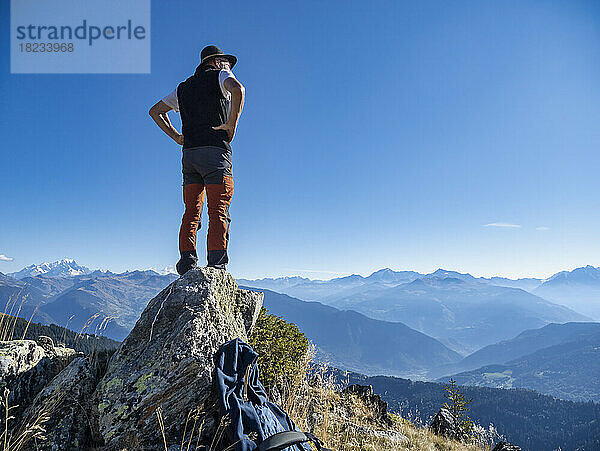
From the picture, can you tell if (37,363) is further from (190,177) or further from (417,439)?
(417,439)

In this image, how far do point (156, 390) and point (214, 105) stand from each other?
139 inches

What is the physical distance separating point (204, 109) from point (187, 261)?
6.98 ft

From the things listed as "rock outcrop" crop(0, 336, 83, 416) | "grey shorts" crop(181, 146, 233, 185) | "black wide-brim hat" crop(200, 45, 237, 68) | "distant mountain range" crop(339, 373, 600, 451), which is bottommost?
"distant mountain range" crop(339, 373, 600, 451)

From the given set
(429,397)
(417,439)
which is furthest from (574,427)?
(417,439)

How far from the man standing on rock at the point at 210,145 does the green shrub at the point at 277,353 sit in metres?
1.98

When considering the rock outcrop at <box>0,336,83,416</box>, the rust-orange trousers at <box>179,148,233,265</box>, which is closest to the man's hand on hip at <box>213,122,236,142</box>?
the rust-orange trousers at <box>179,148,233,265</box>

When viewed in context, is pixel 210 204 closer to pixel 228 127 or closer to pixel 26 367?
pixel 228 127

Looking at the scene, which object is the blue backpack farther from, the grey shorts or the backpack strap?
the grey shorts

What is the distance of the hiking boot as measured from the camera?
5285mm

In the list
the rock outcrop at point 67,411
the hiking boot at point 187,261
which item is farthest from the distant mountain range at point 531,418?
the rock outcrop at point 67,411

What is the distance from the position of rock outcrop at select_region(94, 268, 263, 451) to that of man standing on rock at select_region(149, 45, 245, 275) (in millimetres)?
805

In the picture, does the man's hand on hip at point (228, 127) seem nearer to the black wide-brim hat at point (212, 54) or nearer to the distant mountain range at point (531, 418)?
the black wide-brim hat at point (212, 54)

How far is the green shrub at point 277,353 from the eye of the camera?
6.28 meters

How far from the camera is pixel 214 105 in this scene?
16.5ft
